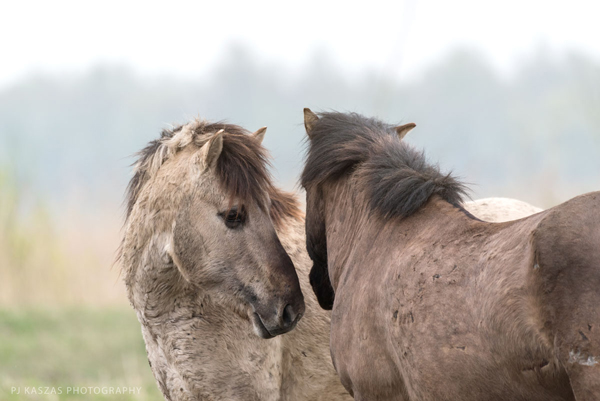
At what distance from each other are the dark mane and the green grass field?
12.6 feet

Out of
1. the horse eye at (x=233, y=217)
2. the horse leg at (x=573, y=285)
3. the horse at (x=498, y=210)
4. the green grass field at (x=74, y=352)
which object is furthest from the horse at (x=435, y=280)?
the green grass field at (x=74, y=352)

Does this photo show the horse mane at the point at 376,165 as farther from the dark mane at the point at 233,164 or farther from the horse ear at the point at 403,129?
the dark mane at the point at 233,164

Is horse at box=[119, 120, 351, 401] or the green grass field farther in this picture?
the green grass field

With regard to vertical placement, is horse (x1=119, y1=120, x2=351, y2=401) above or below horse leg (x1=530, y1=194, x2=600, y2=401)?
below

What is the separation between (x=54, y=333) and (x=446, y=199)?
31.7 feet

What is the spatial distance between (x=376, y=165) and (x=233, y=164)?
1.02 m

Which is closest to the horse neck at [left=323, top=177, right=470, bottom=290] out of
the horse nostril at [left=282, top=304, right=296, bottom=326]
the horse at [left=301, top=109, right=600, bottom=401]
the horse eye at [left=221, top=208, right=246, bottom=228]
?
the horse at [left=301, top=109, right=600, bottom=401]

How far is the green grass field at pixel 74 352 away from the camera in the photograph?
8.06 metres

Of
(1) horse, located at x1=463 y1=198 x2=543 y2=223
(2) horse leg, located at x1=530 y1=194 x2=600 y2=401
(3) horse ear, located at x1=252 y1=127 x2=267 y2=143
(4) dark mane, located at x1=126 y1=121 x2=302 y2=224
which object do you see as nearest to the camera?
(2) horse leg, located at x1=530 y1=194 x2=600 y2=401

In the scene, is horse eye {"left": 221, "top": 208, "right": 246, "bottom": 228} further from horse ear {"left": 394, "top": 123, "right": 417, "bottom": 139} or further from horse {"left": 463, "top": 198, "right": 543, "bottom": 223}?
horse {"left": 463, "top": 198, "right": 543, "bottom": 223}

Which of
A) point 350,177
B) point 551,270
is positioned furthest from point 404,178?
point 551,270

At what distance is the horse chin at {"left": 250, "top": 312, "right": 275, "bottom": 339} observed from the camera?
386 centimetres

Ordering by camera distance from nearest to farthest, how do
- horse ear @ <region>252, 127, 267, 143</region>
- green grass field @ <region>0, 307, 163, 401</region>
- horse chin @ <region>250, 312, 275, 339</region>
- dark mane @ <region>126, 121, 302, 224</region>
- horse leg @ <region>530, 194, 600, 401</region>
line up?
1. horse leg @ <region>530, 194, 600, 401</region>
2. horse chin @ <region>250, 312, 275, 339</region>
3. dark mane @ <region>126, 121, 302, 224</region>
4. horse ear @ <region>252, 127, 267, 143</region>
5. green grass field @ <region>0, 307, 163, 401</region>

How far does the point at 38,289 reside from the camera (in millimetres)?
12328
